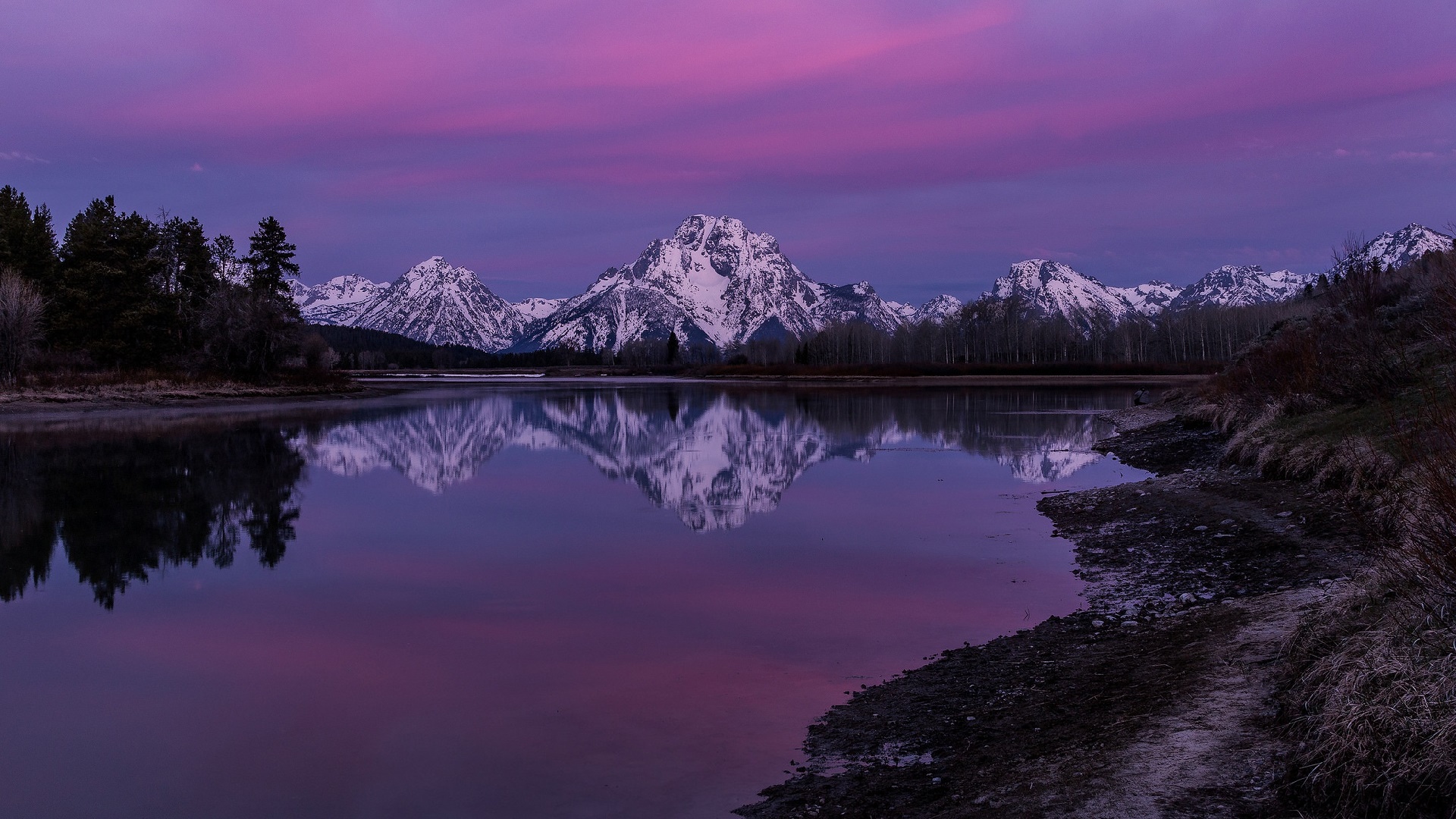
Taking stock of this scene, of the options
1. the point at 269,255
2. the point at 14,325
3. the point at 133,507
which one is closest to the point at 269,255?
the point at 269,255

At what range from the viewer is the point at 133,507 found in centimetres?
2105

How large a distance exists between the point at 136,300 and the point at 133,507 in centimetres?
6283

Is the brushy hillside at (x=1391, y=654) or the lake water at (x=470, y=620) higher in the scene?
the brushy hillside at (x=1391, y=654)

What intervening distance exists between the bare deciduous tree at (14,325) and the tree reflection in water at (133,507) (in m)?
25.8

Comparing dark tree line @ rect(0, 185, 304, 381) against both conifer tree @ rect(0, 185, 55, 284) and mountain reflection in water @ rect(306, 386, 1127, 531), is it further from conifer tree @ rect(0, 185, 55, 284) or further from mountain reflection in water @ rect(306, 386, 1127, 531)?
mountain reflection in water @ rect(306, 386, 1127, 531)

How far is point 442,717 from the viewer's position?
8836mm

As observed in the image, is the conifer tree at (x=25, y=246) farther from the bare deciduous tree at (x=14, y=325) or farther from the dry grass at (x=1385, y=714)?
the dry grass at (x=1385, y=714)

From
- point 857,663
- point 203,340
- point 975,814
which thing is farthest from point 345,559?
point 203,340

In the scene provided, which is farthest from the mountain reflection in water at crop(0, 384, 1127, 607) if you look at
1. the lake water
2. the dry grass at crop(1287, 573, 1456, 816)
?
the dry grass at crop(1287, 573, 1456, 816)

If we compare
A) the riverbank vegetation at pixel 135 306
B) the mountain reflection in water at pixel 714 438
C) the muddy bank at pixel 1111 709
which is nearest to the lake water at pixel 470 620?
the mountain reflection in water at pixel 714 438

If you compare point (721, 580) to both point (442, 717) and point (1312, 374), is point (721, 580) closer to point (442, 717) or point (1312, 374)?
point (442, 717)

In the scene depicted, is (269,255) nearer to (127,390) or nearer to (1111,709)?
(127,390)

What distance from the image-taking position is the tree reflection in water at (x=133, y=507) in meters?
15.7

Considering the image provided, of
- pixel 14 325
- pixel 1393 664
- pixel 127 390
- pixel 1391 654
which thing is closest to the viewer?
pixel 1393 664
